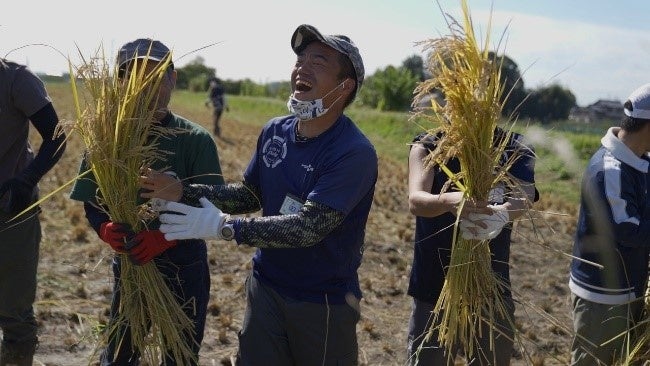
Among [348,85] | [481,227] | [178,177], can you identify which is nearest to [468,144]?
[481,227]

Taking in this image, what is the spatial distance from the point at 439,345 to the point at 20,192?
1.95 metres

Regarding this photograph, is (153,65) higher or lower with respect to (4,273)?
higher

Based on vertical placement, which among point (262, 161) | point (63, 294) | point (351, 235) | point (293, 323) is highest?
point (262, 161)

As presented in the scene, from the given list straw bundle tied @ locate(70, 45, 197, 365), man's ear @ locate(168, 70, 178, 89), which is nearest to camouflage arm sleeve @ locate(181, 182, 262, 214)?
straw bundle tied @ locate(70, 45, 197, 365)

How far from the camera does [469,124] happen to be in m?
2.53

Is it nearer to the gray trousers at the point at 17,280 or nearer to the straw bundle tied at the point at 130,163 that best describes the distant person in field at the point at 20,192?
the gray trousers at the point at 17,280

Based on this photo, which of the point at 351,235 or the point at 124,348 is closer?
the point at 351,235

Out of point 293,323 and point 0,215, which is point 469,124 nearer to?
point 293,323

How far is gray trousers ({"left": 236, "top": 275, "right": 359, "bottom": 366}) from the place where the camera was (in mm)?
2742

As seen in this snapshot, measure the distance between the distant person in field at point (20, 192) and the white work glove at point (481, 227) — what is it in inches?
72.4

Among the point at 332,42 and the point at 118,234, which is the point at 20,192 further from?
the point at 332,42

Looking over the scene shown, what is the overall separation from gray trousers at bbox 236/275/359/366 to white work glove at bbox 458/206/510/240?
531 mm

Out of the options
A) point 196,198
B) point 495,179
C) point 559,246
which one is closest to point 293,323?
point 196,198

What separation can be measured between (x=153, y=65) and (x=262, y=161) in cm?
58
